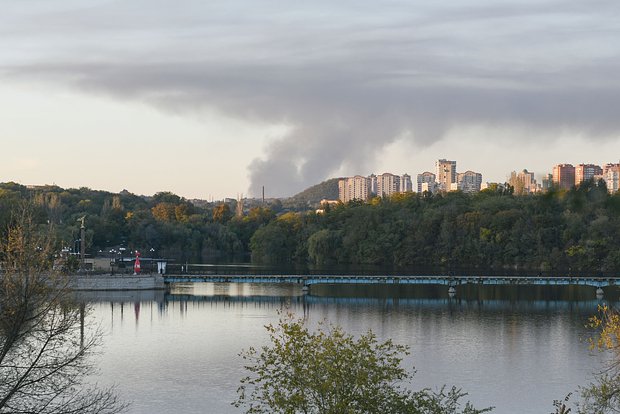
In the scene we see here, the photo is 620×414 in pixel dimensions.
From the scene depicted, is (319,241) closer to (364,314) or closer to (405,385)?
(364,314)

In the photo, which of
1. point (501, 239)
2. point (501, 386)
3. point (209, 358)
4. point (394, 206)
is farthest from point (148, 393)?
point (394, 206)

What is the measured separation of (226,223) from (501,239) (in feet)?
155

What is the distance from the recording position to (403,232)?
360ft

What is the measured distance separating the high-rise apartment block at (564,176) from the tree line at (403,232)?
4230 mm

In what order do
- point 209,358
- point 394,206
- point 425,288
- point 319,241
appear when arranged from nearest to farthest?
1. point 209,358
2. point 425,288
3. point 319,241
4. point 394,206

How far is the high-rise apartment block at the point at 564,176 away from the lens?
109m

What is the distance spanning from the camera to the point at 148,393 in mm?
32312

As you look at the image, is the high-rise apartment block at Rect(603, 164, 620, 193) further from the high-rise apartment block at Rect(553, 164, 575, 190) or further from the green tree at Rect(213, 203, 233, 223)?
the green tree at Rect(213, 203, 233, 223)

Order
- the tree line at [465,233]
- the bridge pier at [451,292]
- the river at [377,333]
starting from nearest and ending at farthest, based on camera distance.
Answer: the river at [377,333]
the bridge pier at [451,292]
the tree line at [465,233]

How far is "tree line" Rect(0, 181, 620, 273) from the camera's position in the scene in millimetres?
95375

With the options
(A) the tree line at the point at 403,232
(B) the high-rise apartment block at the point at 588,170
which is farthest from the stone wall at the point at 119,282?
(B) the high-rise apartment block at the point at 588,170

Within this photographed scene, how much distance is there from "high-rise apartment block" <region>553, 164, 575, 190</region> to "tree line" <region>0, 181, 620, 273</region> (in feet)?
13.9

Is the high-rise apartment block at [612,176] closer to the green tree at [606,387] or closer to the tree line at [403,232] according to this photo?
the tree line at [403,232]

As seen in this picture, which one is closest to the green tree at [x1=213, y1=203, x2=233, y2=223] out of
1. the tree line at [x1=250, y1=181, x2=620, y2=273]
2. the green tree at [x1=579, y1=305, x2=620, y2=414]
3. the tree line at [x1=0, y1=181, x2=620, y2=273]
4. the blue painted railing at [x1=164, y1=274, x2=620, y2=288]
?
the tree line at [x1=0, y1=181, x2=620, y2=273]
